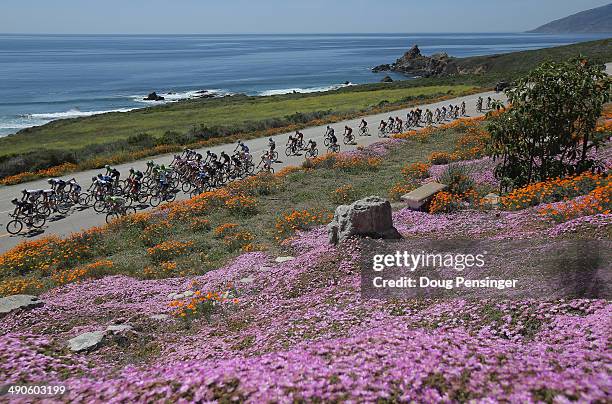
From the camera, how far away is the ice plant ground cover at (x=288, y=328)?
15.3 ft

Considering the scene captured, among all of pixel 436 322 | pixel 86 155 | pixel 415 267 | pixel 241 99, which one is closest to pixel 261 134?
pixel 86 155

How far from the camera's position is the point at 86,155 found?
37.8 meters

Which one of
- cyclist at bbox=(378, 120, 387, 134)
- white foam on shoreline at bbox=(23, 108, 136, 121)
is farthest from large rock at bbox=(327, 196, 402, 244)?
white foam on shoreline at bbox=(23, 108, 136, 121)

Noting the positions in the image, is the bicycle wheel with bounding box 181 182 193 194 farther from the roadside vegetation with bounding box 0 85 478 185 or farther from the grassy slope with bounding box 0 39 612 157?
the grassy slope with bounding box 0 39 612 157

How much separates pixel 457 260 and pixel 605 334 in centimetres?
435

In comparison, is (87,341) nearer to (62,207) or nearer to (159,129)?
(62,207)

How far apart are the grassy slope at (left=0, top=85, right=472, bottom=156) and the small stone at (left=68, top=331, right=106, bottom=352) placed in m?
44.3

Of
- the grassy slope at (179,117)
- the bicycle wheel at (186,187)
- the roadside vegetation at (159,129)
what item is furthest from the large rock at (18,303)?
the grassy slope at (179,117)

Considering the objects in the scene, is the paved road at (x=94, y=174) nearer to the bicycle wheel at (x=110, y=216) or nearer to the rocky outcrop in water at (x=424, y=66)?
the bicycle wheel at (x=110, y=216)

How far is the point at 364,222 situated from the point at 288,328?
4876 millimetres

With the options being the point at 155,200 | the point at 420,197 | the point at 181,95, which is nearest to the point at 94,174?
the point at 155,200

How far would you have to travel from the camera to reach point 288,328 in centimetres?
766

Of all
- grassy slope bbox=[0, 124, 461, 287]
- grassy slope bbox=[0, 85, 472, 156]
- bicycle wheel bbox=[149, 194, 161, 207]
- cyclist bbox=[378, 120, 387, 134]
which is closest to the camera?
grassy slope bbox=[0, 124, 461, 287]

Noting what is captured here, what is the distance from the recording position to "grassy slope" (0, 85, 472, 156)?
177 feet
